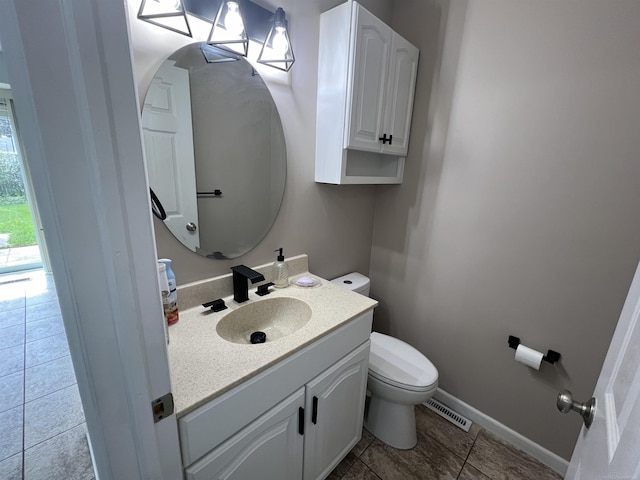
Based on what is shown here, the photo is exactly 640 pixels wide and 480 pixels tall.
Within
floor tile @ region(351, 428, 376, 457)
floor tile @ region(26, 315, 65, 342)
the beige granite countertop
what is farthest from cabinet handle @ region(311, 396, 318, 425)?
floor tile @ region(26, 315, 65, 342)

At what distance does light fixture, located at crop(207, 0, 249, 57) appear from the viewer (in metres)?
0.97

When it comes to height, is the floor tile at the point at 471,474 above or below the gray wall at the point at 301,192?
below

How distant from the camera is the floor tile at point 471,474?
136 cm

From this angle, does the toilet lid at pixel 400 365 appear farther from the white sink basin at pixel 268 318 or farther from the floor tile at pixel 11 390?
the floor tile at pixel 11 390

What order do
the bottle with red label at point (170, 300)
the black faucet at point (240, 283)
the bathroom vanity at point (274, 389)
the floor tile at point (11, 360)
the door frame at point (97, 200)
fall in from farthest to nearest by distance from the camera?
the floor tile at point (11, 360) → the black faucet at point (240, 283) → the bottle with red label at point (170, 300) → the bathroom vanity at point (274, 389) → the door frame at point (97, 200)

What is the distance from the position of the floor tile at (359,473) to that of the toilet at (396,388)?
7.4 inches

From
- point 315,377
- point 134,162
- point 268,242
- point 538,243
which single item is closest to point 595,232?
point 538,243

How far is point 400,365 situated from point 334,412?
466mm

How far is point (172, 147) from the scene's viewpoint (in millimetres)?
1005

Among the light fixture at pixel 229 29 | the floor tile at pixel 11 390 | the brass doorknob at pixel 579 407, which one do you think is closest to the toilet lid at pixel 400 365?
the brass doorknob at pixel 579 407

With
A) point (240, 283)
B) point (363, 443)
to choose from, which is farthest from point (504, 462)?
point (240, 283)

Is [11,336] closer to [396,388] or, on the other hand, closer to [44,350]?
[44,350]

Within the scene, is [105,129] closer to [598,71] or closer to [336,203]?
[336,203]

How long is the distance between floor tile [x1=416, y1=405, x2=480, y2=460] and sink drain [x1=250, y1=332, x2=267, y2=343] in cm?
117
